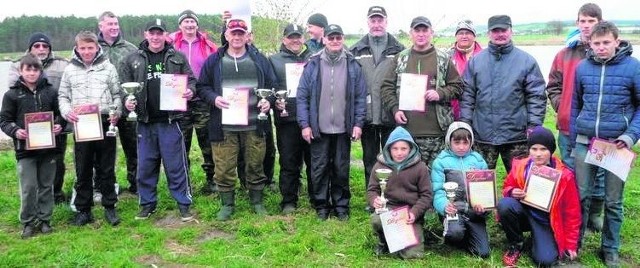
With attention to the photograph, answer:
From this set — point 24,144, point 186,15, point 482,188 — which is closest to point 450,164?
point 482,188

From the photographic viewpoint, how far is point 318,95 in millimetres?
5789

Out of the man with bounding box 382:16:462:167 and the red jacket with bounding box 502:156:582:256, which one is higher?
the man with bounding box 382:16:462:167

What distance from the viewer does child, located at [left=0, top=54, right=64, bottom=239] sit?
5.34 meters

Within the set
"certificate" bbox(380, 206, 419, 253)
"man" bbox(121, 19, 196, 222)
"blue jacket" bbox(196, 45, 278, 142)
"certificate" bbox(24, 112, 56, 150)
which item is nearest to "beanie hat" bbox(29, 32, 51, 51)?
"man" bbox(121, 19, 196, 222)

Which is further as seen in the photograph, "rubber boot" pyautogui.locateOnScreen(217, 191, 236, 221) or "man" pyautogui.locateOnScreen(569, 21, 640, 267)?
"rubber boot" pyautogui.locateOnScreen(217, 191, 236, 221)

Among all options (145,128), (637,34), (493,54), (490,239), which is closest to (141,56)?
(145,128)

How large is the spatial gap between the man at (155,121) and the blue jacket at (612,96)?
3804 mm

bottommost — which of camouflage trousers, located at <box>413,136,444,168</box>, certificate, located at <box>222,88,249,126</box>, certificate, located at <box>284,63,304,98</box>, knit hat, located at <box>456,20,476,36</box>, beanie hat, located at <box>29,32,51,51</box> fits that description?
camouflage trousers, located at <box>413,136,444,168</box>

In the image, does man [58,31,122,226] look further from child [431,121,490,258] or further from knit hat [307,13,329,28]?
child [431,121,490,258]

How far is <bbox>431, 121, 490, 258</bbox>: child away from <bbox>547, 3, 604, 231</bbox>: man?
924 millimetres

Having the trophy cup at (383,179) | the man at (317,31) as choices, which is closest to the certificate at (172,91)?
the man at (317,31)

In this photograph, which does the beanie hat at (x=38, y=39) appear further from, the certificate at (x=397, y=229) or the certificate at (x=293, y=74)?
the certificate at (x=397, y=229)

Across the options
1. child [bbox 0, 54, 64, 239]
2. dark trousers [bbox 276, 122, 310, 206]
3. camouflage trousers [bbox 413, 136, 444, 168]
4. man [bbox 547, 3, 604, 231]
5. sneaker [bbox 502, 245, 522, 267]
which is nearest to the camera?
sneaker [bbox 502, 245, 522, 267]

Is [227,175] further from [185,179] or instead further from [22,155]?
[22,155]
